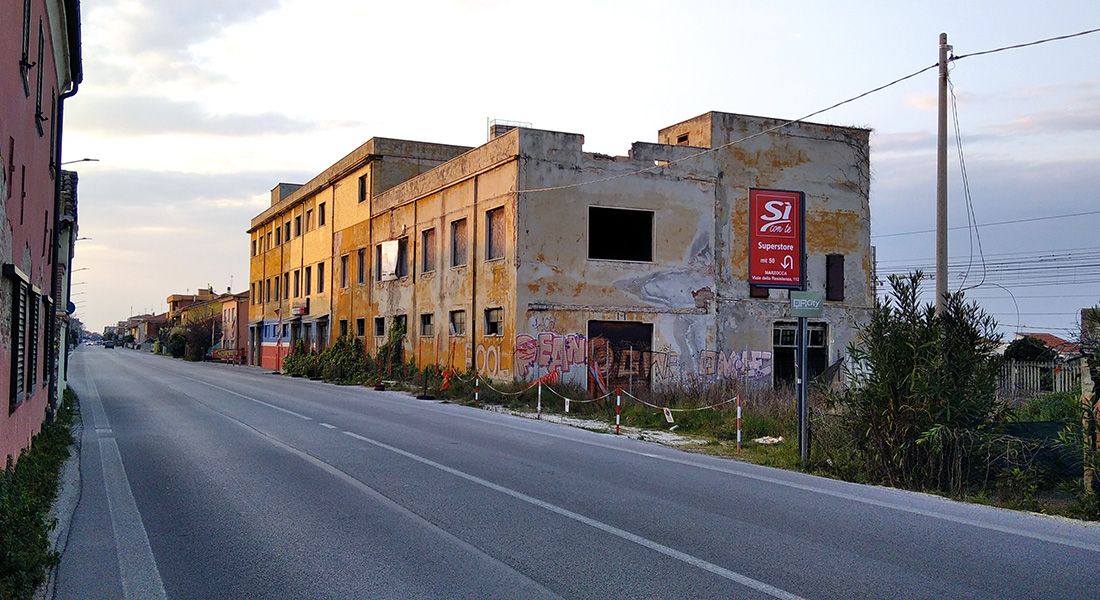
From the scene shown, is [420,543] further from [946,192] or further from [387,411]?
[387,411]

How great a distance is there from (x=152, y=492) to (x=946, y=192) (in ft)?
45.2

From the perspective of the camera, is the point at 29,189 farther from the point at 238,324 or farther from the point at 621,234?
the point at 238,324

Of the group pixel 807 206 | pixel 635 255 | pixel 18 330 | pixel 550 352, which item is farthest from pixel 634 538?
pixel 807 206

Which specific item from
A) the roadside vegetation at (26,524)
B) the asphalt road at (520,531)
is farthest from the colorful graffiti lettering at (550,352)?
the roadside vegetation at (26,524)

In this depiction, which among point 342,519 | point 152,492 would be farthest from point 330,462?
point 342,519

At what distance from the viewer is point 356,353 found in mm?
44281

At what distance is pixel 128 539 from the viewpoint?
8.18 metres

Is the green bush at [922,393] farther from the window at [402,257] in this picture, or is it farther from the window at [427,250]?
the window at [402,257]

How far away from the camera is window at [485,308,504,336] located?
101 feet

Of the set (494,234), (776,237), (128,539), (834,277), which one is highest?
(776,237)

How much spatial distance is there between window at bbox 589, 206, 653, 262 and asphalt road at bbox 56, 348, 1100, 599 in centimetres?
1677

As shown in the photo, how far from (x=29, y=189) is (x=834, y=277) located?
27.5 m

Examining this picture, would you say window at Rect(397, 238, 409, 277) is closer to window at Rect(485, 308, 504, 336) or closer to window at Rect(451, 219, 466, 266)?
window at Rect(451, 219, 466, 266)

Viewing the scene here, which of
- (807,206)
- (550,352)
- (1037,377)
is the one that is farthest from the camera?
(807,206)
